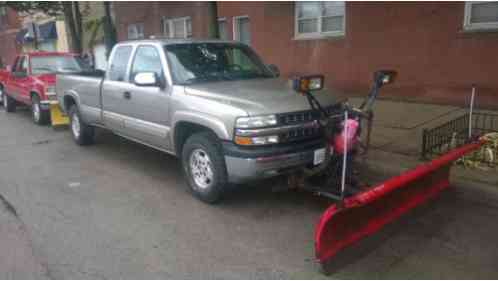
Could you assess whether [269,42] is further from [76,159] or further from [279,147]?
[279,147]

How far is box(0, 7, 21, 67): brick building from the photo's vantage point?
115ft

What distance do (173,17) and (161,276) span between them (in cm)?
1501

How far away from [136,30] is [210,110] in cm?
1675

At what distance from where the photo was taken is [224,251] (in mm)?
3709

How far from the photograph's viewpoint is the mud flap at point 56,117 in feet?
31.0

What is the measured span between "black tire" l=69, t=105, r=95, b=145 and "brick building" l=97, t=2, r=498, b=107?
649 cm

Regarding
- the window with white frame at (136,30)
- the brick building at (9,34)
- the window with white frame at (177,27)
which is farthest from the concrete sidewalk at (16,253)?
the brick building at (9,34)

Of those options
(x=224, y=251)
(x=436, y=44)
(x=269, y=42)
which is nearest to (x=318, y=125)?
(x=224, y=251)

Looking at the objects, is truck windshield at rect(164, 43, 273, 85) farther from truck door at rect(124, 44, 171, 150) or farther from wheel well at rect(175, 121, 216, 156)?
wheel well at rect(175, 121, 216, 156)

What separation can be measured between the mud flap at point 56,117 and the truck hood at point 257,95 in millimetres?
5864

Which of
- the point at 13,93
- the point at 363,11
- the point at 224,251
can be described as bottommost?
the point at 224,251

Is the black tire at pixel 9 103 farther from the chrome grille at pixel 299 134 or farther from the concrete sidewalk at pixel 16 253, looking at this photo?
the chrome grille at pixel 299 134

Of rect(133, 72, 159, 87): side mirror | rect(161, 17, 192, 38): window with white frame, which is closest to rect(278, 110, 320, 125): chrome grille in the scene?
rect(133, 72, 159, 87): side mirror

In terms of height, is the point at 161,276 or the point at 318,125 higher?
the point at 318,125
